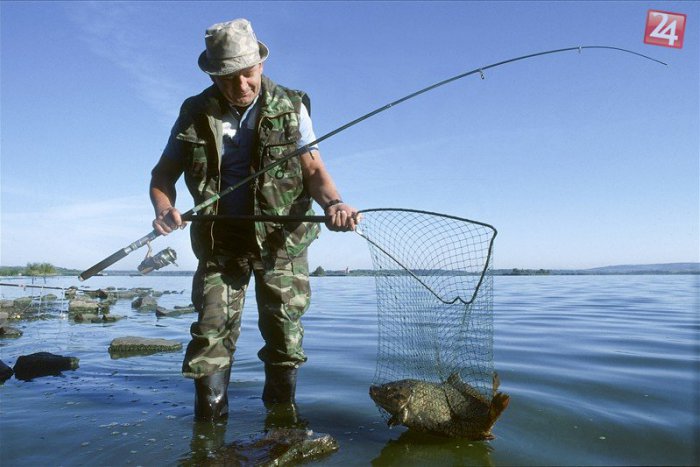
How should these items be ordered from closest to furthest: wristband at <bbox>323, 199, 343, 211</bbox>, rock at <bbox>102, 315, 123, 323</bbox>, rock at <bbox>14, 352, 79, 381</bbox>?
1. wristband at <bbox>323, 199, 343, 211</bbox>
2. rock at <bbox>14, 352, 79, 381</bbox>
3. rock at <bbox>102, 315, 123, 323</bbox>

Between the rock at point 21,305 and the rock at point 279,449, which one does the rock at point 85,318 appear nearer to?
the rock at point 21,305

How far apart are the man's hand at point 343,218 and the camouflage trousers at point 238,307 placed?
668 millimetres

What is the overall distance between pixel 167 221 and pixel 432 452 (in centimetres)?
258

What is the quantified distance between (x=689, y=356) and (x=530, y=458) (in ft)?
13.8

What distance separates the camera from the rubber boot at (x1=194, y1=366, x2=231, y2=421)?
4.34 metres

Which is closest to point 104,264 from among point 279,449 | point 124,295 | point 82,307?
point 279,449

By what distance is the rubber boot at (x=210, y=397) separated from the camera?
434 centimetres

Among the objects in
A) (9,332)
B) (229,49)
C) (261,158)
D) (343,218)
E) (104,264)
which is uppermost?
(229,49)

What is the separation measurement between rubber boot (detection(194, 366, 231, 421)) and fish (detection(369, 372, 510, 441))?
1.28 metres

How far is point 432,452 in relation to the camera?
3646mm

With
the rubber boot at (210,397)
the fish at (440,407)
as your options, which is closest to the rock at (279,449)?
the fish at (440,407)

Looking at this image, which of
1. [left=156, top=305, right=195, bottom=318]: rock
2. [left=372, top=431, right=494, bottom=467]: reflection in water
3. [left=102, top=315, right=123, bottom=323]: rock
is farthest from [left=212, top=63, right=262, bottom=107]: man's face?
[left=156, top=305, right=195, bottom=318]: rock

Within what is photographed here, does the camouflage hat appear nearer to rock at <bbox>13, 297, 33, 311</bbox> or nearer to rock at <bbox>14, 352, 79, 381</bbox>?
rock at <bbox>14, 352, 79, 381</bbox>

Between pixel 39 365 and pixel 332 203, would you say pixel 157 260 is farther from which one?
pixel 39 365
